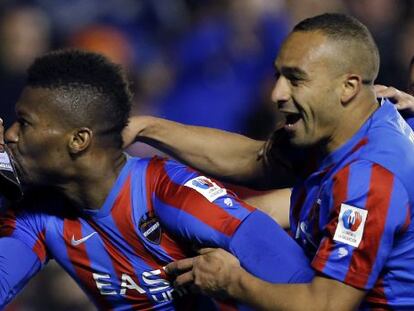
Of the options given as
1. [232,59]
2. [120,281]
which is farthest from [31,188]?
[232,59]

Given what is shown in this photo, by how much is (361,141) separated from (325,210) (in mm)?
285

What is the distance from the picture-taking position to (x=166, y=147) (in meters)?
4.85

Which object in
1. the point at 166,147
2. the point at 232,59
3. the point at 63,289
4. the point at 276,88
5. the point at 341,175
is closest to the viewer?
the point at 341,175

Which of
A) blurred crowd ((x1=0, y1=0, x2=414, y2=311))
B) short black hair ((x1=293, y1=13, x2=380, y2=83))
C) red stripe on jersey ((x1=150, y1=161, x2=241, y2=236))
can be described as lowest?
blurred crowd ((x1=0, y1=0, x2=414, y2=311))

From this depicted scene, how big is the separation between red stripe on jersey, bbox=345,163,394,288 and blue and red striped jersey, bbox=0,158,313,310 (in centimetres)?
20

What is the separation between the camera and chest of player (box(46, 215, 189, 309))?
412 cm

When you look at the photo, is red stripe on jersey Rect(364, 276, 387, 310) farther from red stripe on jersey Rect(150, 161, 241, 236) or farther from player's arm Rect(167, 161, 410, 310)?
red stripe on jersey Rect(150, 161, 241, 236)

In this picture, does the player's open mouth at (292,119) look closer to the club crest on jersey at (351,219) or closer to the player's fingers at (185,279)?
the club crest on jersey at (351,219)

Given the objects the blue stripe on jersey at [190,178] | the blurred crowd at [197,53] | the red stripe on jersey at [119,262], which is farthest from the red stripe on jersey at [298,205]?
the blurred crowd at [197,53]

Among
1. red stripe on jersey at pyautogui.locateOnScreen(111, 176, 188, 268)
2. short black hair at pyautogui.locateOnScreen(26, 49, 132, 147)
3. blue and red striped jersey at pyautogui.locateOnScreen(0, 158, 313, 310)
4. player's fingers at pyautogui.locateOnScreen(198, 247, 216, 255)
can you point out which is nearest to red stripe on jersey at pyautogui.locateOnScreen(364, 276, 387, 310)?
blue and red striped jersey at pyautogui.locateOnScreen(0, 158, 313, 310)

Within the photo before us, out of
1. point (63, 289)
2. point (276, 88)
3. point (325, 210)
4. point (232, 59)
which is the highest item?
point (276, 88)

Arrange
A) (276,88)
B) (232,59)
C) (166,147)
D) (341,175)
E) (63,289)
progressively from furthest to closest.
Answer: (232,59)
(63,289)
(166,147)
(276,88)
(341,175)

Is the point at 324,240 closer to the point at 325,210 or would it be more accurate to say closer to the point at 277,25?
the point at 325,210

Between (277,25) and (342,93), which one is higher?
(342,93)
